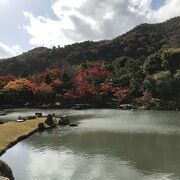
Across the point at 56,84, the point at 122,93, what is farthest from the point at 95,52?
the point at 122,93

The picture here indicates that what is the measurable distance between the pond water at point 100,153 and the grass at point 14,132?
2.24ft

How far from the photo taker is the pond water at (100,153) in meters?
22.8

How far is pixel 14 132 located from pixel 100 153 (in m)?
12.6

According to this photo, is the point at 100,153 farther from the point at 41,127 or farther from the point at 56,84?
the point at 56,84

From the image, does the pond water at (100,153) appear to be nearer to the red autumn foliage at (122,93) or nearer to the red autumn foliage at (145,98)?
the red autumn foliage at (145,98)

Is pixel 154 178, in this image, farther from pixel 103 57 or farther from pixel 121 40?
pixel 121 40

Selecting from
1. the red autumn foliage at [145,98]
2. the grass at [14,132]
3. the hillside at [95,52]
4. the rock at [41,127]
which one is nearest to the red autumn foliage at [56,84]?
the red autumn foliage at [145,98]

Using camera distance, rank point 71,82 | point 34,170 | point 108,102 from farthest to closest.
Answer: point 71,82, point 108,102, point 34,170

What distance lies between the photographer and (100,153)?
94.3 feet

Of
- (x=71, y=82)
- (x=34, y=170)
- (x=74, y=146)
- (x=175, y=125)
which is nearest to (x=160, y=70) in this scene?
(x=71, y=82)

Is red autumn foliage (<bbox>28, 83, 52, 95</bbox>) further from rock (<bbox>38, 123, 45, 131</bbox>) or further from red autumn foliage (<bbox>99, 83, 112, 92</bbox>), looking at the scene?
rock (<bbox>38, 123, 45, 131</bbox>)

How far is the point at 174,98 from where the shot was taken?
6856 centimetres

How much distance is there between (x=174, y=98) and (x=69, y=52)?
105044mm

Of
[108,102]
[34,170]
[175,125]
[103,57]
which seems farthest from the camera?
[103,57]
